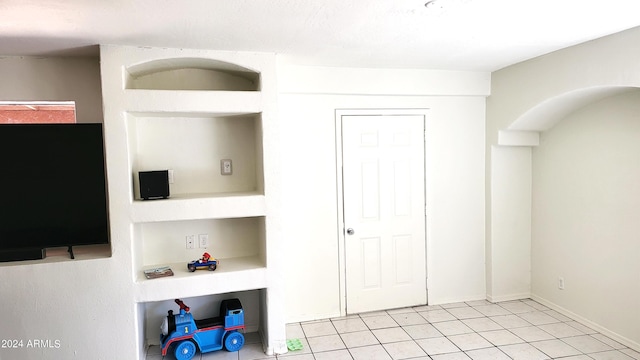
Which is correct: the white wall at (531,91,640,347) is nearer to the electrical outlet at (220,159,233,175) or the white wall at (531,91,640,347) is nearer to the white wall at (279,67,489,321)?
the white wall at (279,67,489,321)

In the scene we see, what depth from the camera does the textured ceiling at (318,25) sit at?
6.98 ft

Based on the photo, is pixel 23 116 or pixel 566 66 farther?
pixel 23 116

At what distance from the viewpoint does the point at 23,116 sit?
154 inches

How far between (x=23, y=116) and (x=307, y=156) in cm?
282

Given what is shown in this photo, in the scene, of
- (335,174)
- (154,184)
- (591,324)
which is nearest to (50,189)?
(154,184)

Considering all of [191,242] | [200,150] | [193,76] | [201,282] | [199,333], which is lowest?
[199,333]

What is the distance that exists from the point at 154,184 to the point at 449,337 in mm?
2706

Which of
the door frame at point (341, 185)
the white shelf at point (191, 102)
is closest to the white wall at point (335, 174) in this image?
the door frame at point (341, 185)

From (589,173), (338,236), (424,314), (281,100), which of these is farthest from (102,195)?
(589,173)

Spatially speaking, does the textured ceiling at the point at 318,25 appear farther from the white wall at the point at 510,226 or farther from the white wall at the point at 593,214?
the white wall at the point at 510,226

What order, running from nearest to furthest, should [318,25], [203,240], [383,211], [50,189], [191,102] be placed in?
[318,25]
[50,189]
[191,102]
[203,240]
[383,211]

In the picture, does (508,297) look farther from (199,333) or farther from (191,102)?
(191,102)

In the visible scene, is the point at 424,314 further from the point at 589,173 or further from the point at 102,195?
the point at 102,195

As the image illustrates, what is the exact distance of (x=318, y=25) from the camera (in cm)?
246
